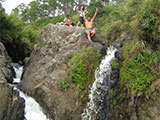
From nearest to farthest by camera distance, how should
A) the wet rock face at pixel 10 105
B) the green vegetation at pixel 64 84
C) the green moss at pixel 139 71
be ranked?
1. the wet rock face at pixel 10 105
2. the green moss at pixel 139 71
3. the green vegetation at pixel 64 84

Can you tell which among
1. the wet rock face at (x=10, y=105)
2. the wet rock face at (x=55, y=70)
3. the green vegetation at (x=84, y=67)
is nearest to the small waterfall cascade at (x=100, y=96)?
the green vegetation at (x=84, y=67)

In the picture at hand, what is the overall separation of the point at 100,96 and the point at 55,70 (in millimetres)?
2383

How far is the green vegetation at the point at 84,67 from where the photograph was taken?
6426 millimetres

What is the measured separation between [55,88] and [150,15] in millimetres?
5449

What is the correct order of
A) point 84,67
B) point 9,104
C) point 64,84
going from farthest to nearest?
1. point 84,67
2. point 64,84
3. point 9,104

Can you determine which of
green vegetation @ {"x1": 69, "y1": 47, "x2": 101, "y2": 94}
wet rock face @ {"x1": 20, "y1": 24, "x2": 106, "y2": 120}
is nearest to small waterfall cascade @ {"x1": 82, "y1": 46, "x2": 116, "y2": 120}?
green vegetation @ {"x1": 69, "y1": 47, "x2": 101, "y2": 94}

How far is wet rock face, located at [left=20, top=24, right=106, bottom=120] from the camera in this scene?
6.17 meters

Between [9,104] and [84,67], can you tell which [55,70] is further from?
[9,104]

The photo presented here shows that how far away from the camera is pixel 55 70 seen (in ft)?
23.4

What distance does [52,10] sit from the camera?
135 ft

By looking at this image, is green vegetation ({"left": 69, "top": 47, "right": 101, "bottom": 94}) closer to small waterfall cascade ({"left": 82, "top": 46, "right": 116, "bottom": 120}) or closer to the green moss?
small waterfall cascade ({"left": 82, "top": 46, "right": 116, "bottom": 120})

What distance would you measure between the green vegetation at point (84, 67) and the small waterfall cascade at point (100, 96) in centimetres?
30

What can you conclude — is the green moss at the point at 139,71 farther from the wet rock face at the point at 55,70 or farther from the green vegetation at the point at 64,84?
the green vegetation at the point at 64,84

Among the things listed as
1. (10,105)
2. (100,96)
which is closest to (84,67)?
(100,96)
